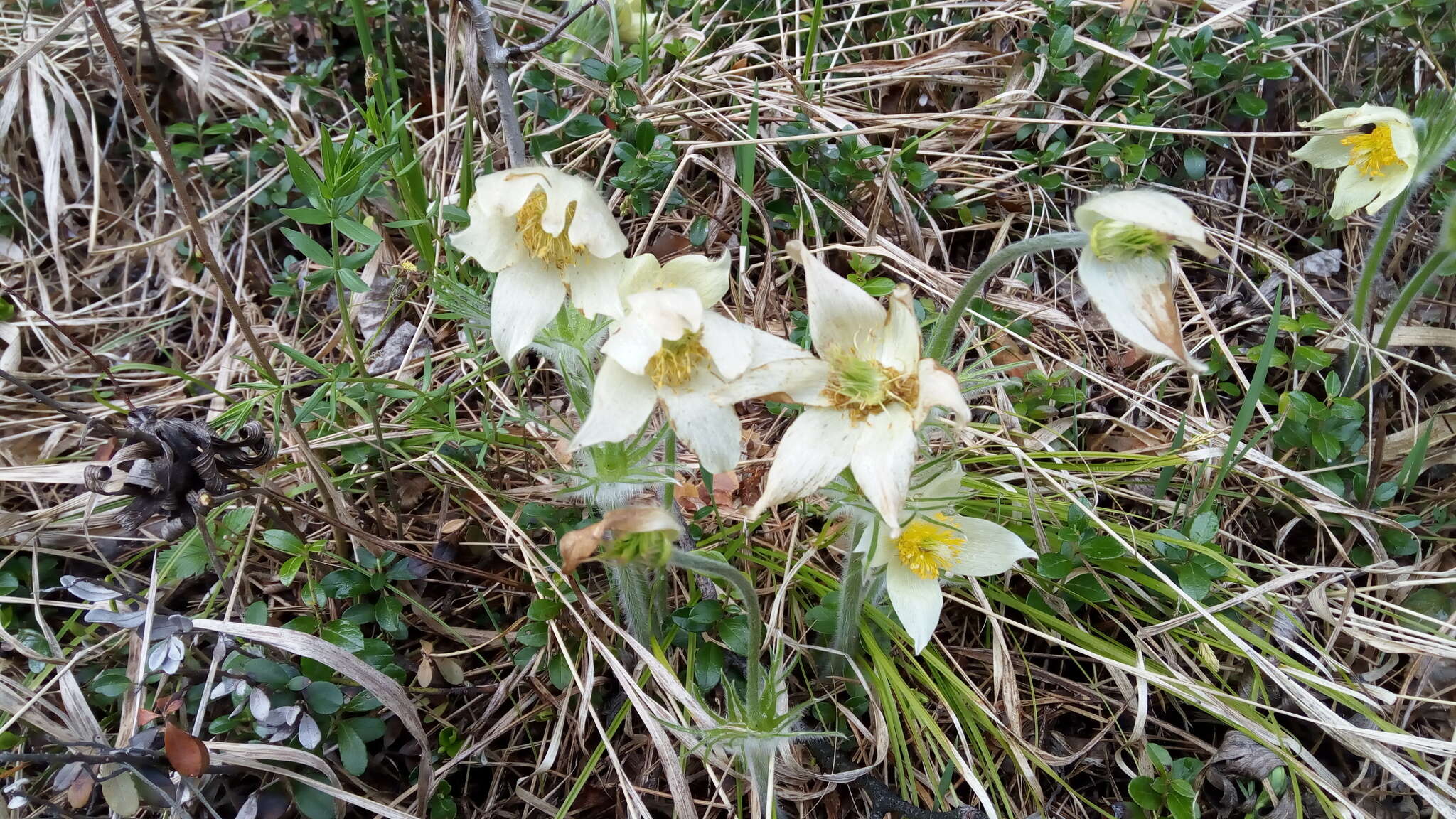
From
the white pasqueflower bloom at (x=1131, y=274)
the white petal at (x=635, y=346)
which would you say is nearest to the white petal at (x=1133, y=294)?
the white pasqueflower bloom at (x=1131, y=274)

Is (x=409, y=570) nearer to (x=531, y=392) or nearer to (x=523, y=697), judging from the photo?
(x=523, y=697)

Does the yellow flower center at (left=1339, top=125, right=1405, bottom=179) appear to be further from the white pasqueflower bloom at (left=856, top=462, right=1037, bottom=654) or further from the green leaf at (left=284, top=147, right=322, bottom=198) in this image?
the green leaf at (left=284, top=147, right=322, bottom=198)

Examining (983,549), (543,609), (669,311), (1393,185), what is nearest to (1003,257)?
(669,311)

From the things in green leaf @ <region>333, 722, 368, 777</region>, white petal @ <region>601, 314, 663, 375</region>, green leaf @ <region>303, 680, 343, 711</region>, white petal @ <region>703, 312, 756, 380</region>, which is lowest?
green leaf @ <region>333, 722, 368, 777</region>

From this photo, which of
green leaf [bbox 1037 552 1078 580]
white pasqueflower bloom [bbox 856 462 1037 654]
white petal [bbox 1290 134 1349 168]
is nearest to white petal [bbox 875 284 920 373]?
white pasqueflower bloom [bbox 856 462 1037 654]

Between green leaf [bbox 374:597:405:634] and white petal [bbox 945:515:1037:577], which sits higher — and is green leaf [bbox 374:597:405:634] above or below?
below

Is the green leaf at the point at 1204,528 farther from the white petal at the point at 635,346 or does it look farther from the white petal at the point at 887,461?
the white petal at the point at 635,346
